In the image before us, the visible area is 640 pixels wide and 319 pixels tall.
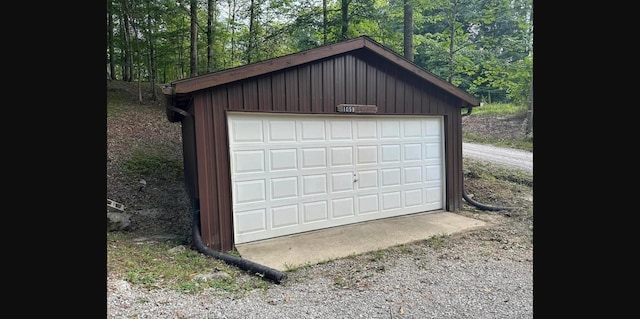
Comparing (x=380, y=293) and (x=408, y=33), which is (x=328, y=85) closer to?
(x=380, y=293)

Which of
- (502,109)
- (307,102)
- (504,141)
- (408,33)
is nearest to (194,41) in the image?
(408,33)

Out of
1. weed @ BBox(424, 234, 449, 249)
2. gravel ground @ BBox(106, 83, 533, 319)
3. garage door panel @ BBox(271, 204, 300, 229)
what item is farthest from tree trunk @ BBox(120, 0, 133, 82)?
weed @ BBox(424, 234, 449, 249)

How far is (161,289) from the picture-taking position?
3.61 meters

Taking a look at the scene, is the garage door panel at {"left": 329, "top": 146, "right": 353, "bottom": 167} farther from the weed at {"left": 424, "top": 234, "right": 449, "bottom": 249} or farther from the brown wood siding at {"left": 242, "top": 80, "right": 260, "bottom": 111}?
the weed at {"left": 424, "top": 234, "right": 449, "bottom": 249}

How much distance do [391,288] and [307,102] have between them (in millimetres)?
3356

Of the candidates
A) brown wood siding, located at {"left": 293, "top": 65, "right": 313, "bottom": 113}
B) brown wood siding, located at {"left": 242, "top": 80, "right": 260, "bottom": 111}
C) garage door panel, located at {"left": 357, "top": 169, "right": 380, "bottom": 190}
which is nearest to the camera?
brown wood siding, located at {"left": 242, "top": 80, "right": 260, "bottom": 111}

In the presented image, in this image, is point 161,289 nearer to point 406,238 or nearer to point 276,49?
point 406,238

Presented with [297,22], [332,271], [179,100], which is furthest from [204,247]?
[297,22]

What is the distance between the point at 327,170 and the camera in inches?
250

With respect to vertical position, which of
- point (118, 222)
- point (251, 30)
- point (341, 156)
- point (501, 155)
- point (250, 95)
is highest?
point (251, 30)

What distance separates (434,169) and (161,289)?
5.74 m

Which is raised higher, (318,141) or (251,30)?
(251,30)

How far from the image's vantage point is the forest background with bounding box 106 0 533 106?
40.8 feet

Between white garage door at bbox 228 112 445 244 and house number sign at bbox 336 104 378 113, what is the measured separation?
16 cm
